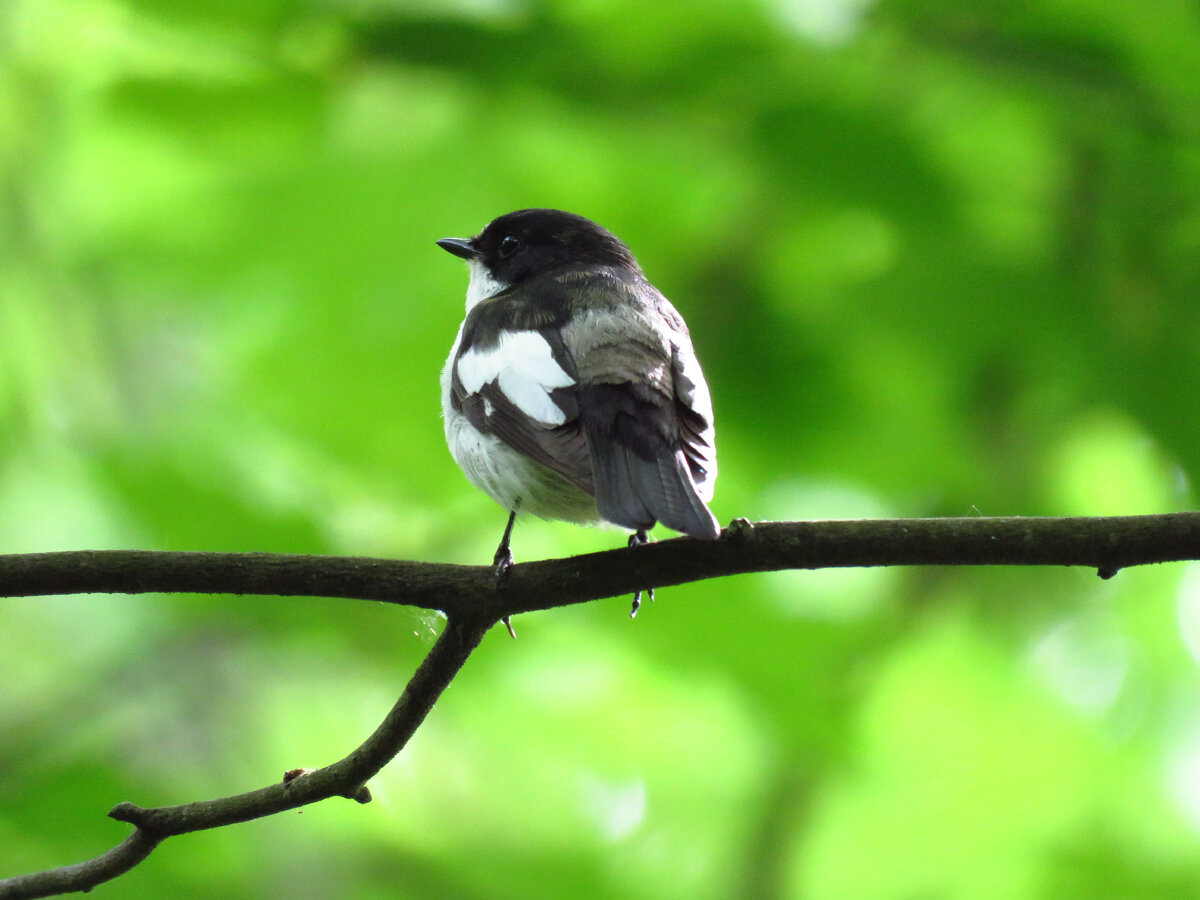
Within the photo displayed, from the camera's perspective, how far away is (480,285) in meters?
3.01

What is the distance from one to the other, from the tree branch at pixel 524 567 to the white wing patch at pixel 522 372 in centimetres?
44

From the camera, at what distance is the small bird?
5.58 feet

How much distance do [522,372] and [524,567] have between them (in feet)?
2.05

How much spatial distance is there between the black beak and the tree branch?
1602 millimetres

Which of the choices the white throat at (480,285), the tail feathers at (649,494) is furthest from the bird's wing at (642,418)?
the white throat at (480,285)

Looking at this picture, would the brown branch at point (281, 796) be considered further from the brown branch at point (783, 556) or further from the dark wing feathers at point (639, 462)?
the dark wing feathers at point (639, 462)

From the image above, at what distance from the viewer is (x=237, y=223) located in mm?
3092

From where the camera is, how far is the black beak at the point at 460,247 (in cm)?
297

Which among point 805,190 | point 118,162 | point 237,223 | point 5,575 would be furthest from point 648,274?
point 5,575

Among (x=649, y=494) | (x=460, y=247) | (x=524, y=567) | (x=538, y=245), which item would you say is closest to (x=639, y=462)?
(x=649, y=494)

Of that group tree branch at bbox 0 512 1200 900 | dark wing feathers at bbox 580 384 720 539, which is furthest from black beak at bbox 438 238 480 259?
tree branch at bbox 0 512 1200 900

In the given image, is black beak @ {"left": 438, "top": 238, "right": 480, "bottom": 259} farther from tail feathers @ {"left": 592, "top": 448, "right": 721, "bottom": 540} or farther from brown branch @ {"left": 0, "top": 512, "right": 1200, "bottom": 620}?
brown branch @ {"left": 0, "top": 512, "right": 1200, "bottom": 620}

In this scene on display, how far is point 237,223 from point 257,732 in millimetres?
1467

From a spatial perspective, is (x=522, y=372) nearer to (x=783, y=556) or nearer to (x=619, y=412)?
(x=619, y=412)
